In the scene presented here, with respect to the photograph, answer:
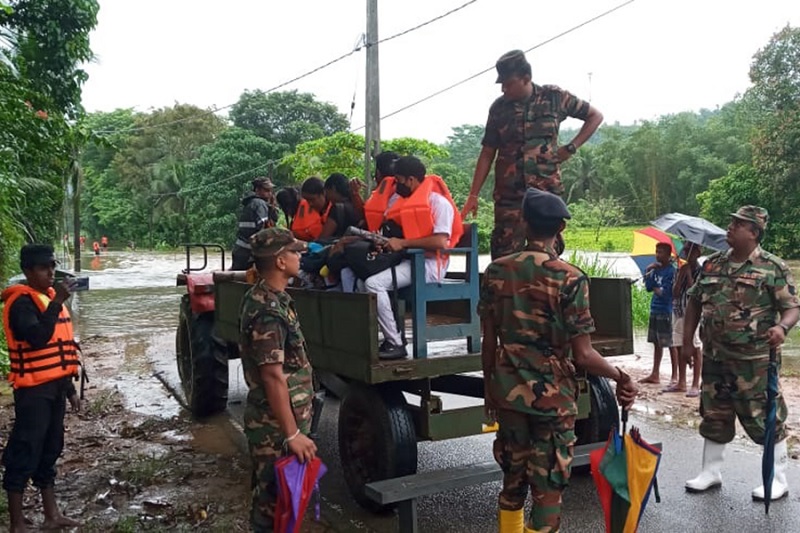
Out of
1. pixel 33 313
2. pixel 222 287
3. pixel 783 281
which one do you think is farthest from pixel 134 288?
pixel 783 281

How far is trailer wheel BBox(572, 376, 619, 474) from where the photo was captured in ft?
16.2

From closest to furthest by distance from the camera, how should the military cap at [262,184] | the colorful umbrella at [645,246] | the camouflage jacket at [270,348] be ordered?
the camouflage jacket at [270,348]
the military cap at [262,184]
the colorful umbrella at [645,246]

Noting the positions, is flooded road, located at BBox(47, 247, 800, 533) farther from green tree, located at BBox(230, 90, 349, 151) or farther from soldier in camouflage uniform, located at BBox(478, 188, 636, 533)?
green tree, located at BBox(230, 90, 349, 151)

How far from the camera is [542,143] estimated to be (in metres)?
4.87

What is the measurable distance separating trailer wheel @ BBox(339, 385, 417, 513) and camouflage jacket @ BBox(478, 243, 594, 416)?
1011mm

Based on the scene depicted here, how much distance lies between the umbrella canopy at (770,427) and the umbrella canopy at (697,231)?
209 centimetres

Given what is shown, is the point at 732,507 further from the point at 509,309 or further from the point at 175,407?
the point at 175,407

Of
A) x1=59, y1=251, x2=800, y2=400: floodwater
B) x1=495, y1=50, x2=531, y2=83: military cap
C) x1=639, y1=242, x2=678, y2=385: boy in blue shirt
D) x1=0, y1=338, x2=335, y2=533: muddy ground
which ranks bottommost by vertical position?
x1=0, y1=338, x2=335, y2=533: muddy ground

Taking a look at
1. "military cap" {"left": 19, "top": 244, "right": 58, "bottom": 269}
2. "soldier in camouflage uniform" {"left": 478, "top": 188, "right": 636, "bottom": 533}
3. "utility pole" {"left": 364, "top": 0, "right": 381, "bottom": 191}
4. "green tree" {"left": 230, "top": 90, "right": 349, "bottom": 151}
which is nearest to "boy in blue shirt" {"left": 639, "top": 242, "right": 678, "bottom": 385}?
"soldier in camouflage uniform" {"left": 478, "top": 188, "right": 636, "bottom": 533}

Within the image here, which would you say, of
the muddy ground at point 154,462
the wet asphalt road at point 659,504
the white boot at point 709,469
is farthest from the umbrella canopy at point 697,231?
the white boot at point 709,469

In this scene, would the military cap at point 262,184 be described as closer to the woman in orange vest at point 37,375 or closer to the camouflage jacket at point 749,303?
the woman in orange vest at point 37,375

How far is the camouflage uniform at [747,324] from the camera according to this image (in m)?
4.61

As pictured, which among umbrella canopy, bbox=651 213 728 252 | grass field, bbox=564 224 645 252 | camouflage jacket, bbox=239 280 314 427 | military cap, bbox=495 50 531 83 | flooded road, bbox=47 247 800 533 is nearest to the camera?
camouflage jacket, bbox=239 280 314 427

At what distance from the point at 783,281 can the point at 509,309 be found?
2244 millimetres
